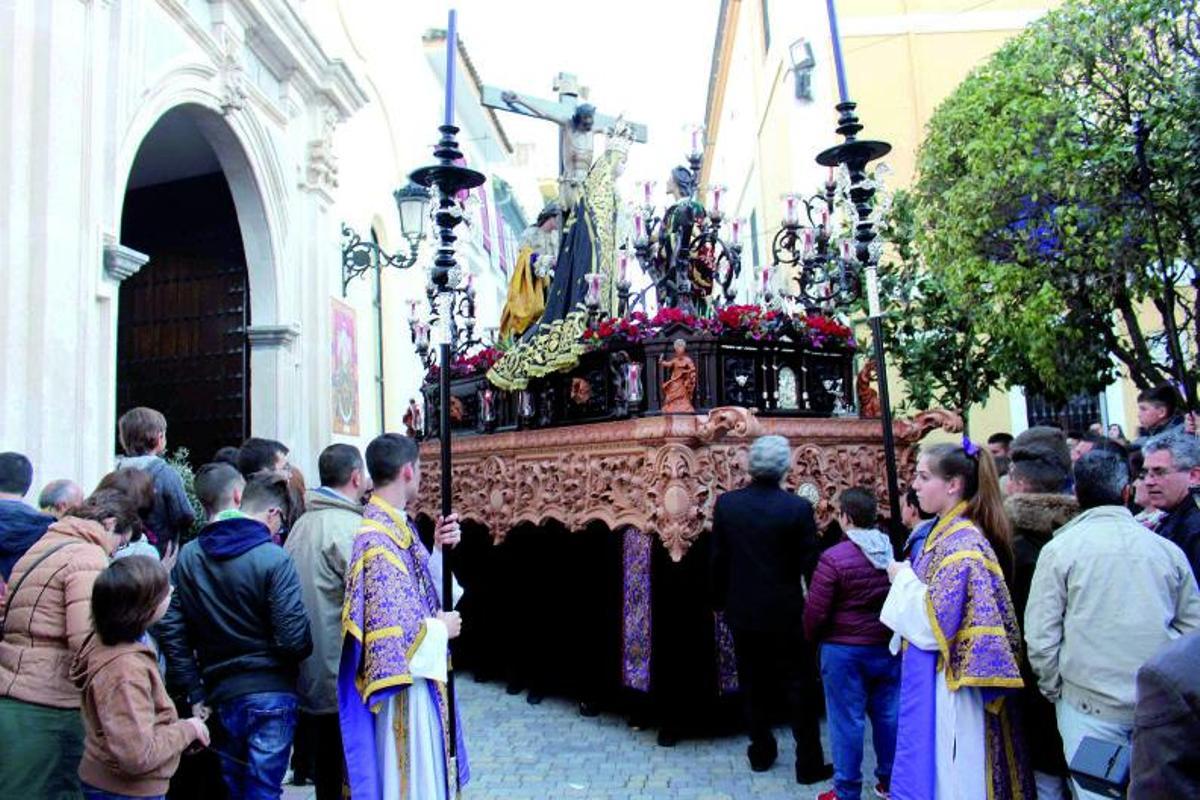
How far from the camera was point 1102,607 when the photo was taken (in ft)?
10.6

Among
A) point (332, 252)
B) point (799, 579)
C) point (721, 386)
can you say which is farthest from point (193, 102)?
point (799, 579)

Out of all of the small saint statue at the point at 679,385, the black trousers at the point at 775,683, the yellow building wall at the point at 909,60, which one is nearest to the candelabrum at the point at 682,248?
the small saint statue at the point at 679,385

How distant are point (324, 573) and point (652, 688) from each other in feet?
9.39

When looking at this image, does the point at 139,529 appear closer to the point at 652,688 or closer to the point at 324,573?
the point at 324,573

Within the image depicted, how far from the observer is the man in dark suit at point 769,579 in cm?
526

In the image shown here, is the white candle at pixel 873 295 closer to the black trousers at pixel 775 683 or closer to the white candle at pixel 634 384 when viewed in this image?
the white candle at pixel 634 384

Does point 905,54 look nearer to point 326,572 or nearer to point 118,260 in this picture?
point 118,260

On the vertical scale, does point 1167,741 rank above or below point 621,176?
below

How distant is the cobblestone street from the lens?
5.22 m

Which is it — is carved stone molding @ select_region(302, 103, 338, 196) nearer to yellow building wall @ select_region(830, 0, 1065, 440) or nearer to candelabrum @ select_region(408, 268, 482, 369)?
candelabrum @ select_region(408, 268, 482, 369)

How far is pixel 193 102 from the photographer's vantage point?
9.67 meters

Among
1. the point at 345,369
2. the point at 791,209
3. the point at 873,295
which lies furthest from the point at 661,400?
the point at 345,369

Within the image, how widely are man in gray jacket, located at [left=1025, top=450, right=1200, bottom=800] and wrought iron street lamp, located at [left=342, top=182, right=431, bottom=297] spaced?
8.17 m

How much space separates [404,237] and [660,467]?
7465 millimetres
